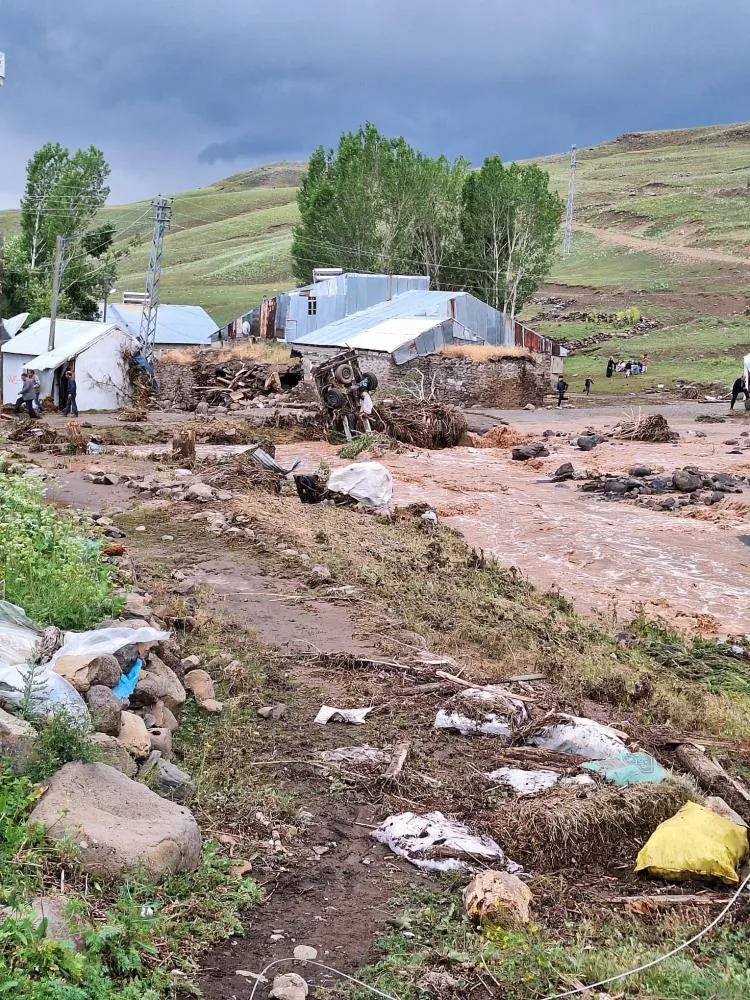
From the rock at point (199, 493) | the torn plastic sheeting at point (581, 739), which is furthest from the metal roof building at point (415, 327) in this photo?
the torn plastic sheeting at point (581, 739)

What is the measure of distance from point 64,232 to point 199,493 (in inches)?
1622

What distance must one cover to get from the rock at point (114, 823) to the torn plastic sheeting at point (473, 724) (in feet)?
7.36

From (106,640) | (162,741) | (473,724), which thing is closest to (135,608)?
(106,640)

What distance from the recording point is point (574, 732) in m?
6.29

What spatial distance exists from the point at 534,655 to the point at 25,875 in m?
5.04

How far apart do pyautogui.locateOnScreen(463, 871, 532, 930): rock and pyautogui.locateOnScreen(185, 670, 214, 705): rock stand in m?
2.76

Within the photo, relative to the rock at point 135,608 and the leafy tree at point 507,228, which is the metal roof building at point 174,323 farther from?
the rock at point 135,608

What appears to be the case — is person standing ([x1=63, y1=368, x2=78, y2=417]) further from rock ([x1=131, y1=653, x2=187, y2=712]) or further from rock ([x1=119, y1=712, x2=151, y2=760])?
rock ([x1=119, y1=712, x2=151, y2=760])

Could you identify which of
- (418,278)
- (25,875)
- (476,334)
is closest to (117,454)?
(25,875)

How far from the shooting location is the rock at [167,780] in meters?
5.19

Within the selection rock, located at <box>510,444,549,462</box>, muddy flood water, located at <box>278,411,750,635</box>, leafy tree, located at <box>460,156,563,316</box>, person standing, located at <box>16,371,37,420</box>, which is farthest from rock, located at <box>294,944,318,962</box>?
leafy tree, located at <box>460,156,563,316</box>

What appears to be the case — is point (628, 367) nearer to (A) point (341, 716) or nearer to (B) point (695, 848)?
(A) point (341, 716)

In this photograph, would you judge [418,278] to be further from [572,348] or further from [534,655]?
[534,655]

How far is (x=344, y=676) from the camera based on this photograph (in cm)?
754
